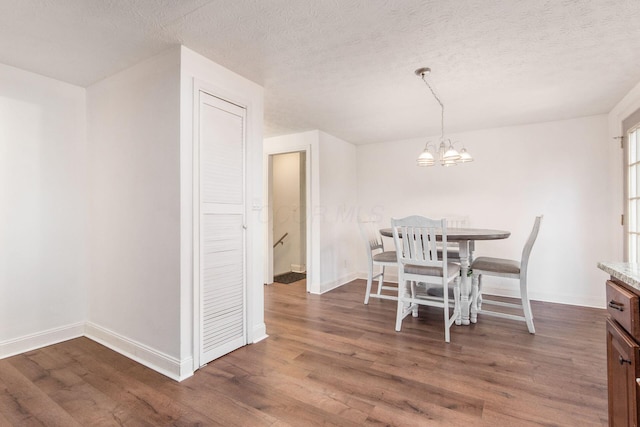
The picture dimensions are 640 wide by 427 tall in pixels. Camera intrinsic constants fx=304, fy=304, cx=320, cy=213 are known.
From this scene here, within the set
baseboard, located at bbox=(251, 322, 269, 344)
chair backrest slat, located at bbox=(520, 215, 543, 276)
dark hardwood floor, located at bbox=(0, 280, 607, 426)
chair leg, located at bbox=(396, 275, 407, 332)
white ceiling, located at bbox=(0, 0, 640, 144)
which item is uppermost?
white ceiling, located at bbox=(0, 0, 640, 144)

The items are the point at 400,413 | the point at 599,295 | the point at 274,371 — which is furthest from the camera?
Answer: the point at 599,295

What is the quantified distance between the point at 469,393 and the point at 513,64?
2.33m

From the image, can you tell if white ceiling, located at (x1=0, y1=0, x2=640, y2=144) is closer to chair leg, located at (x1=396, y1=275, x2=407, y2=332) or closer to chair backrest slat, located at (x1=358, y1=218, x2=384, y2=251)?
chair backrest slat, located at (x1=358, y1=218, x2=384, y2=251)

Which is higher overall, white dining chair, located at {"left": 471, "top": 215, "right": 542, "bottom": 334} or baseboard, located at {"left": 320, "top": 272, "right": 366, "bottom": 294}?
white dining chair, located at {"left": 471, "top": 215, "right": 542, "bottom": 334}

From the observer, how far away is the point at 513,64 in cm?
229

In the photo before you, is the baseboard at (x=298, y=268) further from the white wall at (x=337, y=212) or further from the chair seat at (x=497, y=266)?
the chair seat at (x=497, y=266)

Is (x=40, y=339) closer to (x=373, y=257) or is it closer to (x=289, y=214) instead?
(x=373, y=257)

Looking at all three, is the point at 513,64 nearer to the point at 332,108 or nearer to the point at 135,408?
the point at 332,108

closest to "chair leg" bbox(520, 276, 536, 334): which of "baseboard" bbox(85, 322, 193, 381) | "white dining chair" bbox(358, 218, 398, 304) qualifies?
"white dining chair" bbox(358, 218, 398, 304)

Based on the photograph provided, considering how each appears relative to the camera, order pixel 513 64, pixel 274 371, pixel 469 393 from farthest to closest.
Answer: pixel 513 64, pixel 274 371, pixel 469 393

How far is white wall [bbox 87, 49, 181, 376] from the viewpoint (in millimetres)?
2096

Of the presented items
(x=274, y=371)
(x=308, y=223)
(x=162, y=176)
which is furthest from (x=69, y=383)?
(x=308, y=223)

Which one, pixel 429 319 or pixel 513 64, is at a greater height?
pixel 513 64

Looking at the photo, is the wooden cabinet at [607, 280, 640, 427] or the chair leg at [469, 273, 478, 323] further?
the chair leg at [469, 273, 478, 323]
